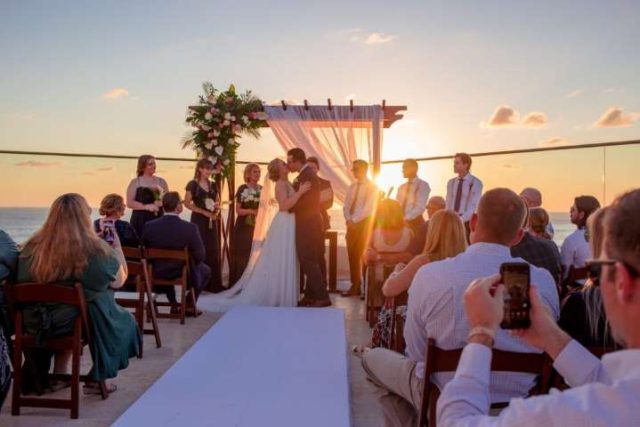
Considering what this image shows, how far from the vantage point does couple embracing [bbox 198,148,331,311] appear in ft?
22.5

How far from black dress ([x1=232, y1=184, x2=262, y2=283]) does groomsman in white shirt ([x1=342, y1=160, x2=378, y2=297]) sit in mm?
1175

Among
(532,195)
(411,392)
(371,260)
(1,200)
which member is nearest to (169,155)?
(1,200)

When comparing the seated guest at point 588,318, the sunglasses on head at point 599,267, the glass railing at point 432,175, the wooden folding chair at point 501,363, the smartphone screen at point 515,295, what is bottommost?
the wooden folding chair at point 501,363

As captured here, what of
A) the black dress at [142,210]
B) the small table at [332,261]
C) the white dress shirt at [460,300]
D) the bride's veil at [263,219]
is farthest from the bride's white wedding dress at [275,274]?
the white dress shirt at [460,300]

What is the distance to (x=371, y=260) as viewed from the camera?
573 cm

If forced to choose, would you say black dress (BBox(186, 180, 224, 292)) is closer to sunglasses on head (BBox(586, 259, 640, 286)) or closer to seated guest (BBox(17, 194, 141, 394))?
seated guest (BBox(17, 194, 141, 394))

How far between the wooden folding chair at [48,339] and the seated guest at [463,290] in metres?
1.76

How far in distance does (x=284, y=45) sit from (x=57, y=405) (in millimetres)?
6331

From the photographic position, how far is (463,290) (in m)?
2.37

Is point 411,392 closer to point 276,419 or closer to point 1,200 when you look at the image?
point 276,419

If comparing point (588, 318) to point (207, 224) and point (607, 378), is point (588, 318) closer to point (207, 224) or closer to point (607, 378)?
point (607, 378)

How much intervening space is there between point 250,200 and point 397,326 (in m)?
4.47

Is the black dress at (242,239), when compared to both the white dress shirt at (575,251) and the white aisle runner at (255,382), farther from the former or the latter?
the white dress shirt at (575,251)

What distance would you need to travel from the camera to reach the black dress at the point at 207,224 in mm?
7543
